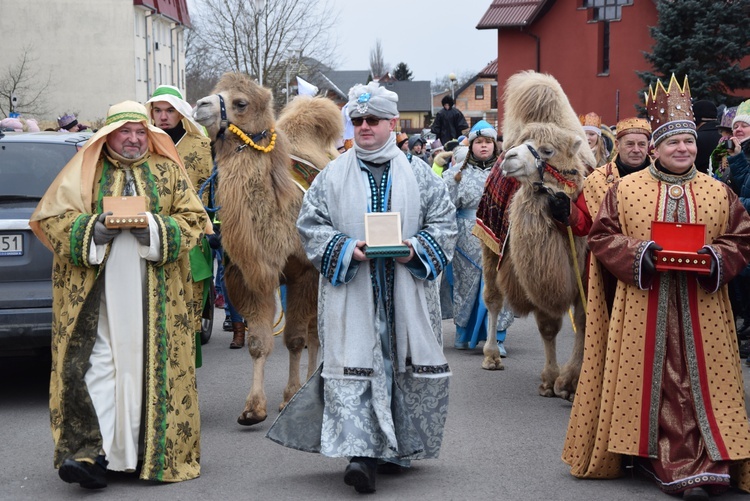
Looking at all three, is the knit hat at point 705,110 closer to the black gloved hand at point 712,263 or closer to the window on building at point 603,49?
the black gloved hand at point 712,263

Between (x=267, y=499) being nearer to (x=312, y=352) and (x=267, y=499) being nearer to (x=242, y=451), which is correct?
(x=242, y=451)

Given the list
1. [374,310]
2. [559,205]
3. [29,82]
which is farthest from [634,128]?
[29,82]

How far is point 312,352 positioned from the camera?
7.89 m

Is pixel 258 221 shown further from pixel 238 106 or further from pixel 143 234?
pixel 143 234

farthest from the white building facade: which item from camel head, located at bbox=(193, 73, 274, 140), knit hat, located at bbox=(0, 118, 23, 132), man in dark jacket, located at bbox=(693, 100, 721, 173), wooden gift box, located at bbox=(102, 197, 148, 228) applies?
wooden gift box, located at bbox=(102, 197, 148, 228)

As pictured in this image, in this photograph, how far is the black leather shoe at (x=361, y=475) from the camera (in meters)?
5.58

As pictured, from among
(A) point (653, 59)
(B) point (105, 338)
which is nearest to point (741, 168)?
(B) point (105, 338)

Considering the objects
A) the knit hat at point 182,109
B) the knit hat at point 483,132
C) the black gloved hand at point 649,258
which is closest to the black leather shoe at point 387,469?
the black gloved hand at point 649,258

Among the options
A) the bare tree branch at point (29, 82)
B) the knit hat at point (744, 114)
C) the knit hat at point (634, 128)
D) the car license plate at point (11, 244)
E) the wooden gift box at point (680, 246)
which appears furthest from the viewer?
the bare tree branch at point (29, 82)

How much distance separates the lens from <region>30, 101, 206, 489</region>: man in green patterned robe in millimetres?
5730

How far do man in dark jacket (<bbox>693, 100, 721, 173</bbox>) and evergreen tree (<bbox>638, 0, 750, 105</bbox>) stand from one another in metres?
16.2

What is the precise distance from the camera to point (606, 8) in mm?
39531

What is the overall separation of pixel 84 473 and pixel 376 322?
1.70 m

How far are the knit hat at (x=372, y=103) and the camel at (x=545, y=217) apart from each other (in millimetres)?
1741
